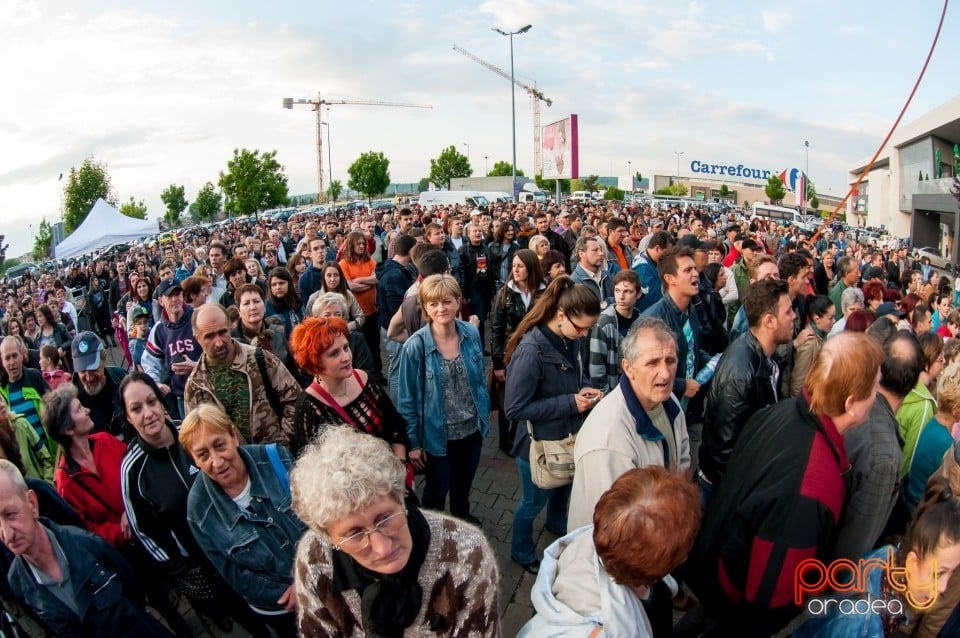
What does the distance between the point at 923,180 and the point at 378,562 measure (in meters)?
49.4

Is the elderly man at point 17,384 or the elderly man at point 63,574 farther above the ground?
the elderly man at point 17,384

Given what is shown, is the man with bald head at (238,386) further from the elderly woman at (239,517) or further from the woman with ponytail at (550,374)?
the woman with ponytail at (550,374)

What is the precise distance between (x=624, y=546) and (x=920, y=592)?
1.24 m

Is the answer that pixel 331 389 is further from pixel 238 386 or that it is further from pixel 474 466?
pixel 474 466

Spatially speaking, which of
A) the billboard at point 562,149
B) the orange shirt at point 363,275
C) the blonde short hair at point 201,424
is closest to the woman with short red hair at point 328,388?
the blonde short hair at point 201,424

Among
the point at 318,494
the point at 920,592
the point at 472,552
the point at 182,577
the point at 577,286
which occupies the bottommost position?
the point at 182,577

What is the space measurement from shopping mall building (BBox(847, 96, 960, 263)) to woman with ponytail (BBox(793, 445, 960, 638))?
1504 inches

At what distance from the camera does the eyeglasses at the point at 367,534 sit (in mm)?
1579

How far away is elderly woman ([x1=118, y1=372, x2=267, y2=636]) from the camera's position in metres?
2.83

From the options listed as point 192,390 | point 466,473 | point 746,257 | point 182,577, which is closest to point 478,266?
point 746,257

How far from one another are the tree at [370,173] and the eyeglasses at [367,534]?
7034 centimetres

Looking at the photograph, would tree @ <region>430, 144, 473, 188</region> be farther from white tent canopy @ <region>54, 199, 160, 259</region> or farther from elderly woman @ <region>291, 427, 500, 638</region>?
elderly woman @ <region>291, 427, 500, 638</region>

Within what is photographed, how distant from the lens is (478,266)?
794 centimetres

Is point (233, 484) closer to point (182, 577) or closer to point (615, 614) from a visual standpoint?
point (182, 577)
